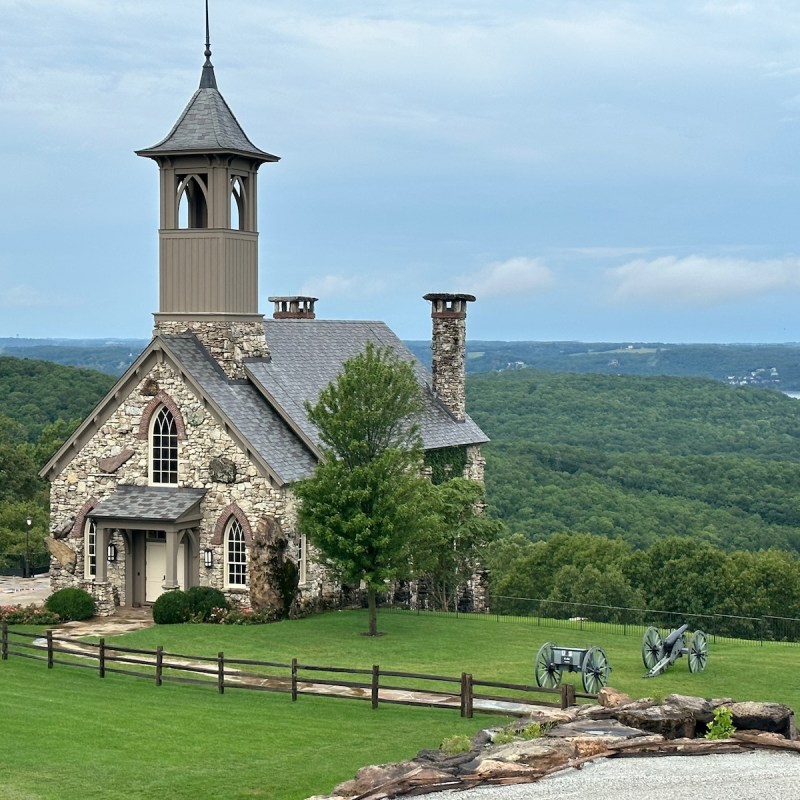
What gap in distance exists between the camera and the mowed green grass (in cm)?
1998

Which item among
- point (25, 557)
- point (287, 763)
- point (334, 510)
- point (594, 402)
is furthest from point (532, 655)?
point (594, 402)

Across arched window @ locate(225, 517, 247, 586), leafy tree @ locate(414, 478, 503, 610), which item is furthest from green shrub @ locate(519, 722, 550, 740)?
leafy tree @ locate(414, 478, 503, 610)

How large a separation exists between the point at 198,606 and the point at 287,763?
15.6 metres

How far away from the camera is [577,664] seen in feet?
84.2

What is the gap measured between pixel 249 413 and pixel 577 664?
1475 centimetres

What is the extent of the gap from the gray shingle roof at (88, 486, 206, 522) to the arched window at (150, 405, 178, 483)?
35 cm

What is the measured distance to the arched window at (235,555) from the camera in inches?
1462

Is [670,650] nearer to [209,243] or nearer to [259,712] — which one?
[259,712]

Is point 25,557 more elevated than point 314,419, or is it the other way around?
point 314,419

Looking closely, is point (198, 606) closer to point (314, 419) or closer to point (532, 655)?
point (314, 419)

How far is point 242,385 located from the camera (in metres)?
39.0

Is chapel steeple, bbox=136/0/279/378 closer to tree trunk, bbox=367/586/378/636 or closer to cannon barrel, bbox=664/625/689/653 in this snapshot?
tree trunk, bbox=367/586/378/636

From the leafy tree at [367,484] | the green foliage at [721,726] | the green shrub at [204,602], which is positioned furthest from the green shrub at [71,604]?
the green foliage at [721,726]

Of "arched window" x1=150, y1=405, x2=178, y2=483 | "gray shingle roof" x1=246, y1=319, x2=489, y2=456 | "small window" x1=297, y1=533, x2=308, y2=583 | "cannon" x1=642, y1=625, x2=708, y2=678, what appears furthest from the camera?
"gray shingle roof" x1=246, y1=319, x2=489, y2=456
